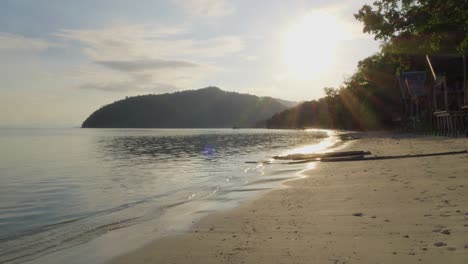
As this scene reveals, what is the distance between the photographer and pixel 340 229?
6.66 meters

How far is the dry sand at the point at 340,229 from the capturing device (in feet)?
17.5

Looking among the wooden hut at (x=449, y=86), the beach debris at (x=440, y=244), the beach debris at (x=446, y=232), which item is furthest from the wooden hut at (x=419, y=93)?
the beach debris at (x=440, y=244)

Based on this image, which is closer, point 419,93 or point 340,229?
point 340,229

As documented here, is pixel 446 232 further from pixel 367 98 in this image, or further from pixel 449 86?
pixel 367 98

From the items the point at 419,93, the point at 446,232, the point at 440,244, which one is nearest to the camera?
the point at 440,244

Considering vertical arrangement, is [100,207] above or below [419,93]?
below

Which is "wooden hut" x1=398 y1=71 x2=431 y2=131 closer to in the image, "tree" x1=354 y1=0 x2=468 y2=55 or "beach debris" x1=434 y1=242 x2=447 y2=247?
"tree" x1=354 y1=0 x2=468 y2=55

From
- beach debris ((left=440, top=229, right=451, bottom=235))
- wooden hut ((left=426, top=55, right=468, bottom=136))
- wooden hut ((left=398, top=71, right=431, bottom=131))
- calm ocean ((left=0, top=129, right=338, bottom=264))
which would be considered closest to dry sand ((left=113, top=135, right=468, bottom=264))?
beach debris ((left=440, top=229, right=451, bottom=235))

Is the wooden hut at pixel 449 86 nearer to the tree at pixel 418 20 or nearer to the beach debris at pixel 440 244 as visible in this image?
the tree at pixel 418 20

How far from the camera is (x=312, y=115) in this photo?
180 metres

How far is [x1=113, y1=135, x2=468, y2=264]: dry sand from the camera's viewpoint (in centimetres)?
534

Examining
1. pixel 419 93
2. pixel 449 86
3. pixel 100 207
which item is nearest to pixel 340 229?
pixel 100 207

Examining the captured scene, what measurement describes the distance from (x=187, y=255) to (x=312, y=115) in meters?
177

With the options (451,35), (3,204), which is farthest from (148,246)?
(451,35)
